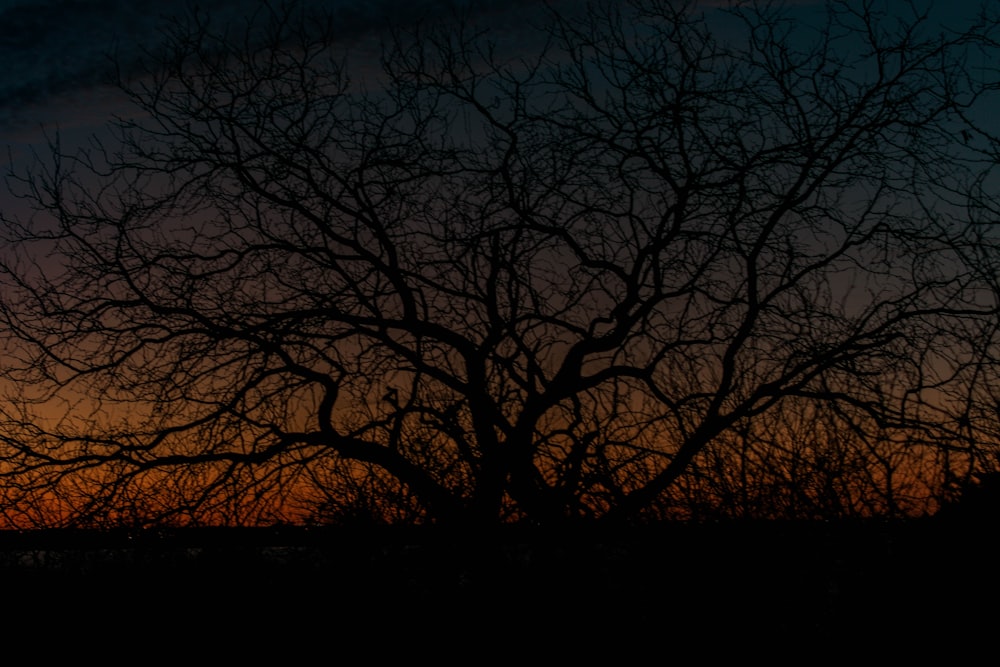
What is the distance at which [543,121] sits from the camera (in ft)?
30.7

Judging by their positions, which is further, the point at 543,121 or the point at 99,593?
the point at 543,121

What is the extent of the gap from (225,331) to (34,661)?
3.41 meters

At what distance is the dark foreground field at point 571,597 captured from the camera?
6.46 meters

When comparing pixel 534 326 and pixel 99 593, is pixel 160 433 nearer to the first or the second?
pixel 99 593

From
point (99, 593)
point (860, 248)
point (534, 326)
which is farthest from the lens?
point (534, 326)

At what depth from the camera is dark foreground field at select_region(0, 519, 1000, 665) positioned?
21.2ft

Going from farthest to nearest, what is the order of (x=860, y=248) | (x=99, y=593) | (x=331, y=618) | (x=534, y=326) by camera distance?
(x=534, y=326) < (x=860, y=248) < (x=99, y=593) < (x=331, y=618)

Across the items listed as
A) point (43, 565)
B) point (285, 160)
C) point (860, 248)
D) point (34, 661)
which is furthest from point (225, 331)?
point (860, 248)

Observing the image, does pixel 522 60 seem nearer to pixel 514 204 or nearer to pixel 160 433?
pixel 514 204

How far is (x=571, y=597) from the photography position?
674cm

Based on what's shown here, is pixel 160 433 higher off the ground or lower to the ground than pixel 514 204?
lower

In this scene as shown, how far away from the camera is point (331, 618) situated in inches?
277

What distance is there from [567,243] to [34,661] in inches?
234

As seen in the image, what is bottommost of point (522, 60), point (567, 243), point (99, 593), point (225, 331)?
point (99, 593)
